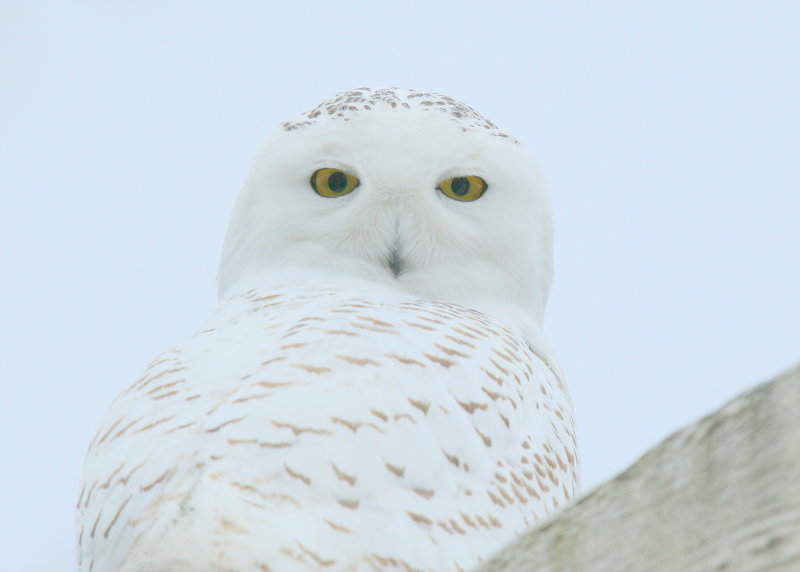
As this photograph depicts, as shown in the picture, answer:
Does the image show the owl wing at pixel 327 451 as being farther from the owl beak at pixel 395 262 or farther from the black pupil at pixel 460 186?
the black pupil at pixel 460 186

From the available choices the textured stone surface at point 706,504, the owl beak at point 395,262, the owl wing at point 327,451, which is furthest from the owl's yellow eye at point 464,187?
the textured stone surface at point 706,504

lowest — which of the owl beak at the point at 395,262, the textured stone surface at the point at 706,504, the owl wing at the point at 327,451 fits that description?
the owl wing at the point at 327,451

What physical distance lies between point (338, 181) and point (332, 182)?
22 mm

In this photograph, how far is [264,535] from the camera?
209 centimetres

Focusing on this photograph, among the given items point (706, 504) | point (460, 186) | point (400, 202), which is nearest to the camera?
Result: point (706, 504)

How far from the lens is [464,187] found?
3.49 metres

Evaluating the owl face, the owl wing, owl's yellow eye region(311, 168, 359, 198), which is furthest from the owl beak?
the owl wing

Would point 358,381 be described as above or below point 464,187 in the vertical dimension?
below

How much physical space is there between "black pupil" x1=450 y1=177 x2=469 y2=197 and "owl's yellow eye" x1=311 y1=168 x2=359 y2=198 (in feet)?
0.94

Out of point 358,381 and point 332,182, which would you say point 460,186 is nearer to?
point 332,182

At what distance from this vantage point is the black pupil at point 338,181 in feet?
11.3

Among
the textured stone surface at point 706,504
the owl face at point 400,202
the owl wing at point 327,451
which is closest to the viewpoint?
the textured stone surface at point 706,504

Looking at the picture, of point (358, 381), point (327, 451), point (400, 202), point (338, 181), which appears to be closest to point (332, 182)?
point (338, 181)

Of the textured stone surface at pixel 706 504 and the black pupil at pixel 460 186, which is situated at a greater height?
the textured stone surface at pixel 706 504
